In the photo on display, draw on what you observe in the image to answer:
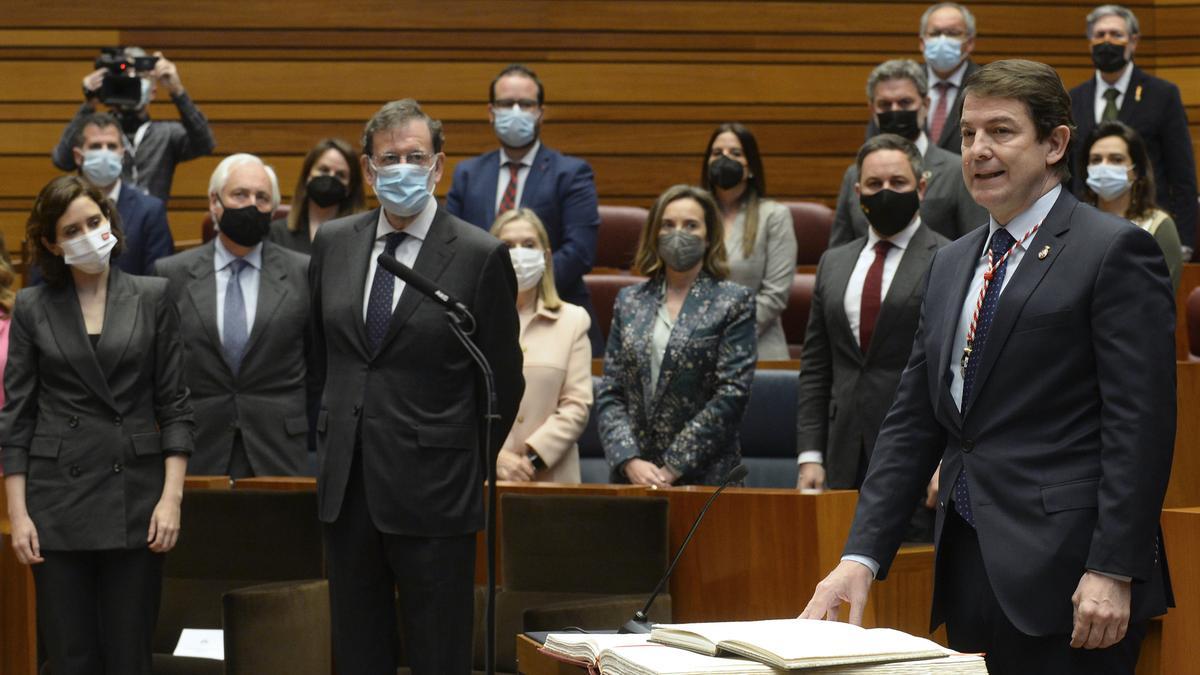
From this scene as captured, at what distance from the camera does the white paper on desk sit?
3188 mm

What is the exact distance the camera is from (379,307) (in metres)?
2.67

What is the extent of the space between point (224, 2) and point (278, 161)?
71cm

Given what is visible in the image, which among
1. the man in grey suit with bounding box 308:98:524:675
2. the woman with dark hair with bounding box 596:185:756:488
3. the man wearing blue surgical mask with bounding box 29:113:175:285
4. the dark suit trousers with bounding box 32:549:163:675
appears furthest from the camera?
the man wearing blue surgical mask with bounding box 29:113:175:285

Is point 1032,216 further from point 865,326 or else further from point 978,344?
point 865,326

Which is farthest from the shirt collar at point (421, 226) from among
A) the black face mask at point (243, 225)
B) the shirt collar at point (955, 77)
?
the shirt collar at point (955, 77)

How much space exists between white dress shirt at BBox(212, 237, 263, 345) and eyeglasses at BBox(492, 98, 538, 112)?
116 centimetres

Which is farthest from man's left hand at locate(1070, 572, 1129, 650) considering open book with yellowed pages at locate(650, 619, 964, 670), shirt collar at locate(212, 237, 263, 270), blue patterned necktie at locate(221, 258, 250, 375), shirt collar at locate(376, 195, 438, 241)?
shirt collar at locate(212, 237, 263, 270)

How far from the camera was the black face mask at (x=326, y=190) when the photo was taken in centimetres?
434

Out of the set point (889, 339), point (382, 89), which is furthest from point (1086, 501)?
point (382, 89)

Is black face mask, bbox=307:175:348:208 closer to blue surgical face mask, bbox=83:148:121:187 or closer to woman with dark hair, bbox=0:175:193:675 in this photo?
blue surgical face mask, bbox=83:148:121:187

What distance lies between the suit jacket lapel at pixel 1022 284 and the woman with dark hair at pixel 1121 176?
2.23 metres

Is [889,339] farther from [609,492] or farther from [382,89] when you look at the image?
[382,89]

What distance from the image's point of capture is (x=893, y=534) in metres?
1.79

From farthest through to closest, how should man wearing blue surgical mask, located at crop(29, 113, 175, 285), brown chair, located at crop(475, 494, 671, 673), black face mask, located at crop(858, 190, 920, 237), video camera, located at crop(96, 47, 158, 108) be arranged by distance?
video camera, located at crop(96, 47, 158, 108), man wearing blue surgical mask, located at crop(29, 113, 175, 285), black face mask, located at crop(858, 190, 920, 237), brown chair, located at crop(475, 494, 671, 673)
